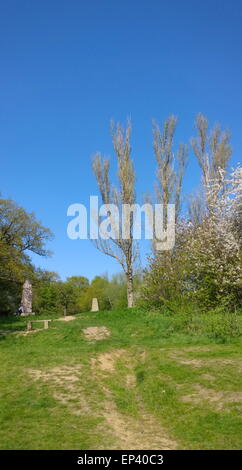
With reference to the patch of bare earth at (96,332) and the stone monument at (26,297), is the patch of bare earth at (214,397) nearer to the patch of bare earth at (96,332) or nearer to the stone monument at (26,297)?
the patch of bare earth at (96,332)

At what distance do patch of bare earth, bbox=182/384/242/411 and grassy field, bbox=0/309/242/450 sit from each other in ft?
0.05

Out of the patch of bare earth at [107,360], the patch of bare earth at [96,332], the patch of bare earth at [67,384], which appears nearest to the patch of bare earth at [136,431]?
the patch of bare earth at [67,384]

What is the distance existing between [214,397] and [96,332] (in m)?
7.22

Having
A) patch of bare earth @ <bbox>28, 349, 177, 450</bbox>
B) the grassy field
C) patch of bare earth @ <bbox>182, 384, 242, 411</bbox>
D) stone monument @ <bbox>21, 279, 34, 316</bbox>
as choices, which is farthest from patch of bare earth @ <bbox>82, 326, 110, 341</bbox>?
stone monument @ <bbox>21, 279, 34, 316</bbox>

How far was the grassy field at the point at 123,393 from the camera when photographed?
5680mm

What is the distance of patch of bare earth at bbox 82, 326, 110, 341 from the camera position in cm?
1296

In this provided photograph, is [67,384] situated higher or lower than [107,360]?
lower

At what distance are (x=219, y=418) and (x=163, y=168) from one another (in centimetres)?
1958

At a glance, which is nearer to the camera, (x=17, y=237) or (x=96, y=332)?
(x=96, y=332)

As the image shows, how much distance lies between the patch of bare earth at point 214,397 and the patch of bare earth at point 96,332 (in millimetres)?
5860

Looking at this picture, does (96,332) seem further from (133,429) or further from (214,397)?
(133,429)

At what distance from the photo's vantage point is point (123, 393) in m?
7.98

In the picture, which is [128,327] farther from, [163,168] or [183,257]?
[163,168]

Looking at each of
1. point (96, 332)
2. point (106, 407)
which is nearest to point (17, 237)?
point (96, 332)
